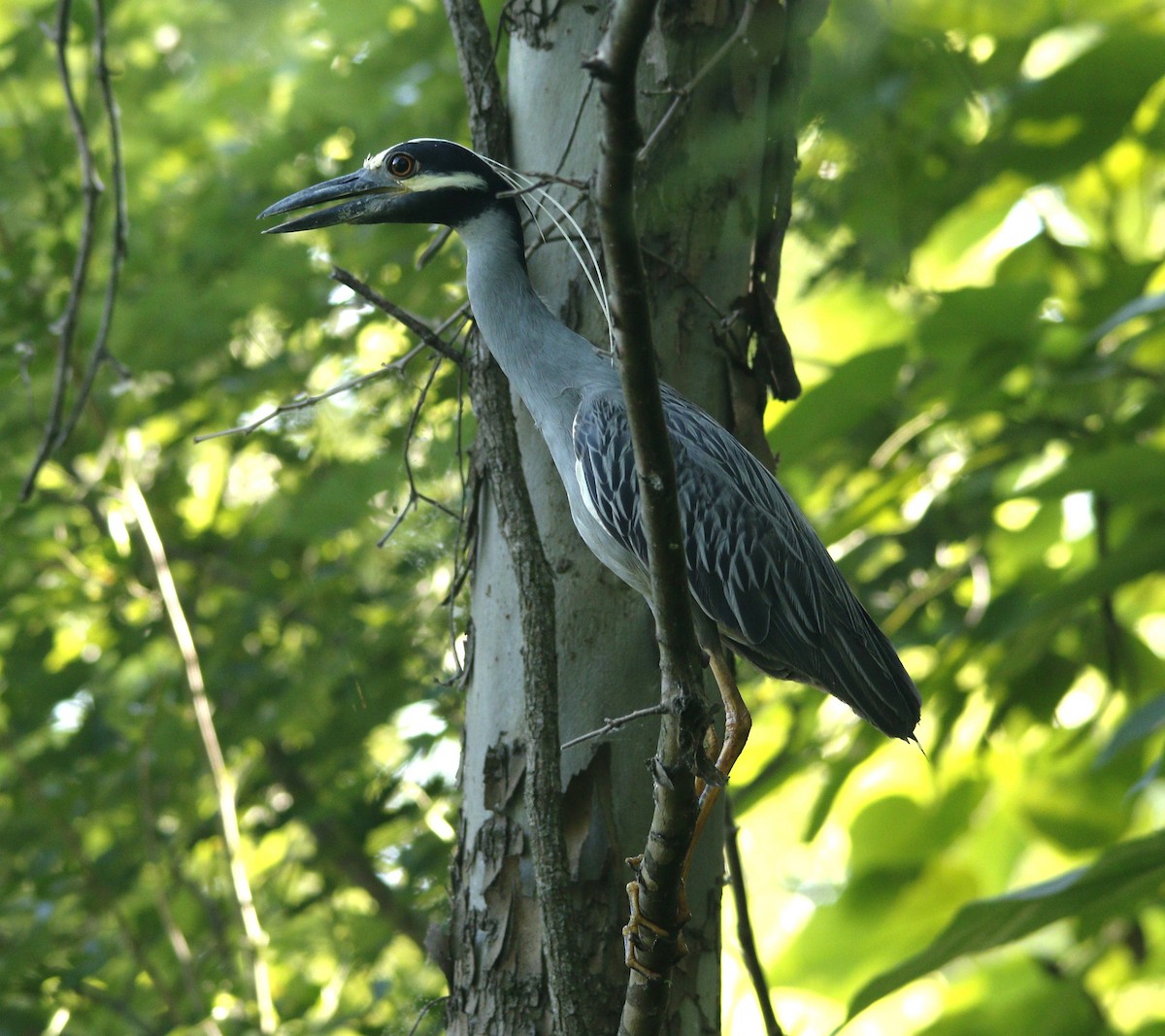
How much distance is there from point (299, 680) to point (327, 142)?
1.89 m

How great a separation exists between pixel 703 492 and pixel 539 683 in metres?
0.67

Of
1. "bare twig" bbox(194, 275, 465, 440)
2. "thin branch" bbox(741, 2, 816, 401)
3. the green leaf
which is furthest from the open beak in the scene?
the green leaf

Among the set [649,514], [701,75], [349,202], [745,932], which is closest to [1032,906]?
[745,932]

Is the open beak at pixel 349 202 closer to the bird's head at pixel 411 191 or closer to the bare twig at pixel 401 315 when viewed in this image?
the bird's head at pixel 411 191

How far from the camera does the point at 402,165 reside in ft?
8.43

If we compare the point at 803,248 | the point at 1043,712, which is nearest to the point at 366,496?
the point at 803,248

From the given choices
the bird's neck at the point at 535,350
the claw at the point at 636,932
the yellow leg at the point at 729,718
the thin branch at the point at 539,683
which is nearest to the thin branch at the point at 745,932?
the yellow leg at the point at 729,718

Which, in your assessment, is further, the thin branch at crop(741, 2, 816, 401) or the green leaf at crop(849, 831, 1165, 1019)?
the thin branch at crop(741, 2, 816, 401)

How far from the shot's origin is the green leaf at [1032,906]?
2.09 metres

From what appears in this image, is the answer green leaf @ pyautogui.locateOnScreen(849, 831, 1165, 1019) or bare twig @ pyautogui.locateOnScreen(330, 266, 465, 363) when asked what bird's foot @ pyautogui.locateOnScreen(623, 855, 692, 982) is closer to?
green leaf @ pyautogui.locateOnScreen(849, 831, 1165, 1019)

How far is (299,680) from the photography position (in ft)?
12.2

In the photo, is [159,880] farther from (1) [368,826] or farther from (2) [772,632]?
(2) [772,632]

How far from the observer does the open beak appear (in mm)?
2570

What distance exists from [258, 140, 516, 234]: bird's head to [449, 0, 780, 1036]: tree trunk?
0.11m
